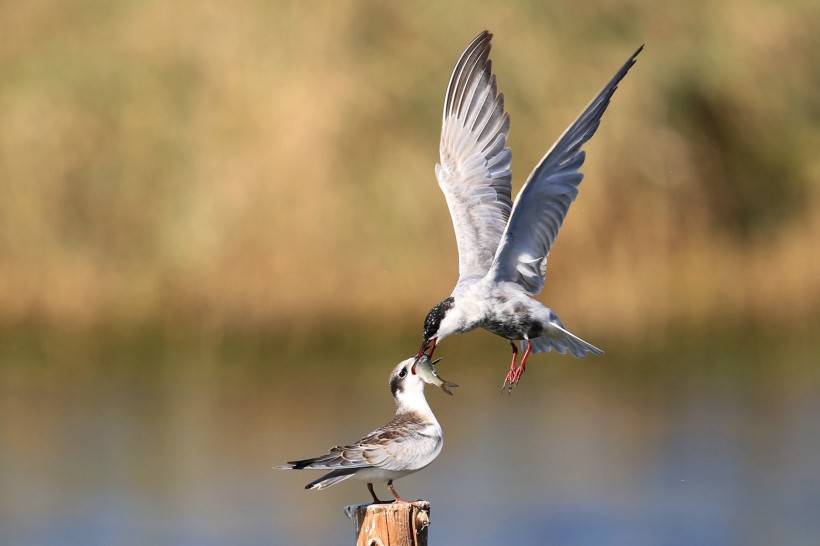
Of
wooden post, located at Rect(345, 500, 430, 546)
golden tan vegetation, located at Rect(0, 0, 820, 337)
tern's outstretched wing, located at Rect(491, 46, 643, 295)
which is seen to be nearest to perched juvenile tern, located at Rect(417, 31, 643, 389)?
tern's outstretched wing, located at Rect(491, 46, 643, 295)

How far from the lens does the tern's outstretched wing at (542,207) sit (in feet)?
29.6

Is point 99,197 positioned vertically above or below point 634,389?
above

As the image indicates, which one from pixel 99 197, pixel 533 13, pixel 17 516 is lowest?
pixel 17 516

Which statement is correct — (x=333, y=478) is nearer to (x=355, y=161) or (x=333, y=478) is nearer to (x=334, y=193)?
(x=334, y=193)

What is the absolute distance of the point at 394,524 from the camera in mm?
7887

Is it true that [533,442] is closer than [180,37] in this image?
Yes

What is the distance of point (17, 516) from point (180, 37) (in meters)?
9.27

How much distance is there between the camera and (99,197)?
76.3 ft

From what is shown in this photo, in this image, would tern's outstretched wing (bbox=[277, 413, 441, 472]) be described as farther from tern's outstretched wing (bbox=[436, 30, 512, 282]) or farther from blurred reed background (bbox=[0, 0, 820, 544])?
blurred reed background (bbox=[0, 0, 820, 544])

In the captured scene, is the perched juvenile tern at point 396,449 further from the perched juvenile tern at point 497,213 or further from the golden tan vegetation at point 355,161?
the golden tan vegetation at point 355,161

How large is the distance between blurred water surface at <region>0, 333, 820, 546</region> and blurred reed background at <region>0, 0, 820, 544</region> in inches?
→ 3.9

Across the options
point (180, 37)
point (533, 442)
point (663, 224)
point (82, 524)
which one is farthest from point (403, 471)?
point (180, 37)

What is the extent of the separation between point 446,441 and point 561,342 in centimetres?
1111

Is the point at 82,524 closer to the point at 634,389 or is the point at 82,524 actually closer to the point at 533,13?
the point at 634,389
